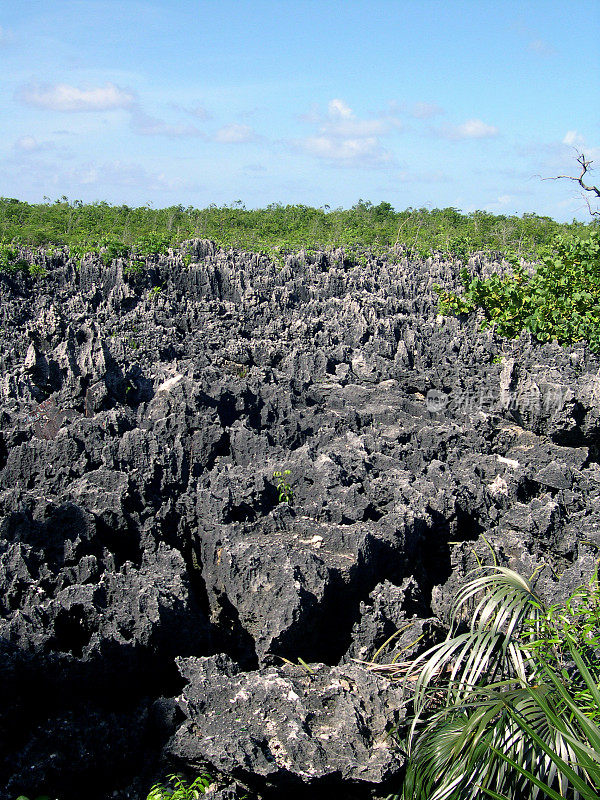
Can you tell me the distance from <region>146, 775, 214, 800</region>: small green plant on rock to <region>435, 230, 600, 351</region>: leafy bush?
7.58 m

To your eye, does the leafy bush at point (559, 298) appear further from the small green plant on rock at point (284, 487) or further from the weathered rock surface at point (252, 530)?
the small green plant on rock at point (284, 487)

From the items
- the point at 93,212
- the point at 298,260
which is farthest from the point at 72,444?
the point at 93,212

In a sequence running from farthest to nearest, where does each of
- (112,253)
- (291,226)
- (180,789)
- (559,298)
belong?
(291,226) → (112,253) → (559,298) → (180,789)

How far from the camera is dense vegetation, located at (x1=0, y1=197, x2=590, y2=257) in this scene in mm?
24312

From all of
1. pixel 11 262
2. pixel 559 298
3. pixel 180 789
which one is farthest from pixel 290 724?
pixel 11 262

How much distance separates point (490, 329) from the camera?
9.75m

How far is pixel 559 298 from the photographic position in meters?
9.05

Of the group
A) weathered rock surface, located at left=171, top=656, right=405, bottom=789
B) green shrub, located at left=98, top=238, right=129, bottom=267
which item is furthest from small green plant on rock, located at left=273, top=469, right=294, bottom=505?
green shrub, located at left=98, top=238, right=129, bottom=267

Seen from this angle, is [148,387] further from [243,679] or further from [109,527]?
[243,679]

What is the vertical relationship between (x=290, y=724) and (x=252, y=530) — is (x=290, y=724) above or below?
below

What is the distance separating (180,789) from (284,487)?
8.30 feet

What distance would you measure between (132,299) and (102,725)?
10.0 metres

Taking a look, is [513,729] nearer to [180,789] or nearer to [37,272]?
[180,789]

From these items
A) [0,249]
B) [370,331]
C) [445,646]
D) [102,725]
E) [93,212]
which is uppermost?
[93,212]
